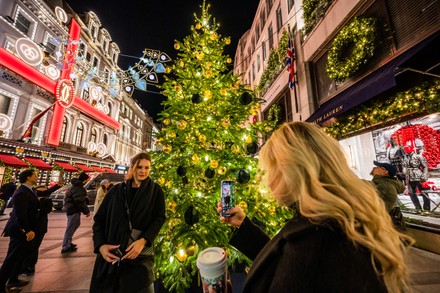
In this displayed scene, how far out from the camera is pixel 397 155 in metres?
7.06

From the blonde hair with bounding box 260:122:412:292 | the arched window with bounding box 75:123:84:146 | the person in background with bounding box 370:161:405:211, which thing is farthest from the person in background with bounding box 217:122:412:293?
the arched window with bounding box 75:123:84:146

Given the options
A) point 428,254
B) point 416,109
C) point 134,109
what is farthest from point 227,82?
point 134,109

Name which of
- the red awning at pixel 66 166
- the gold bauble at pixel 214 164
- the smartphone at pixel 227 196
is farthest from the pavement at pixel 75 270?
the red awning at pixel 66 166

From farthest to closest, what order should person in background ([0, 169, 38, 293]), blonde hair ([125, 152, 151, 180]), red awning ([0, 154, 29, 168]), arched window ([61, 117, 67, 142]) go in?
1. arched window ([61, 117, 67, 142])
2. red awning ([0, 154, 29, 168])
3. person in background ([0, 169, 38, 293])
4. blonde hair ([125, 152, 151, 180])

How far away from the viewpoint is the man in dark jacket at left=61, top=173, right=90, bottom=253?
578 cm

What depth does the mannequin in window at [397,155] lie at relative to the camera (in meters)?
6.90

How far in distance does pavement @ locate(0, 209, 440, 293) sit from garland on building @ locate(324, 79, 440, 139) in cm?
336

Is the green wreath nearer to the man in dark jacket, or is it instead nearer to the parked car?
the man in dark jacket

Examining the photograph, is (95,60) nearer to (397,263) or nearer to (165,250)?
(165,250)

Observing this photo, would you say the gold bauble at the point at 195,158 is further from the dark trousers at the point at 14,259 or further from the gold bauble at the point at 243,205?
the dark trousers at the point at 14,259

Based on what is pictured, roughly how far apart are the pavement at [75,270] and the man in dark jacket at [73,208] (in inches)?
11.4

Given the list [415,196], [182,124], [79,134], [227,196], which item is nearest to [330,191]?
[227,196]

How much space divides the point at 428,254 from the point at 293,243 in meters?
6.53

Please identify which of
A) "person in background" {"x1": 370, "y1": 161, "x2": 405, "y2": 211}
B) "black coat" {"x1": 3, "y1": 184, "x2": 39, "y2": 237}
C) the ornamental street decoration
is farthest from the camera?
the ornamental street decoration
